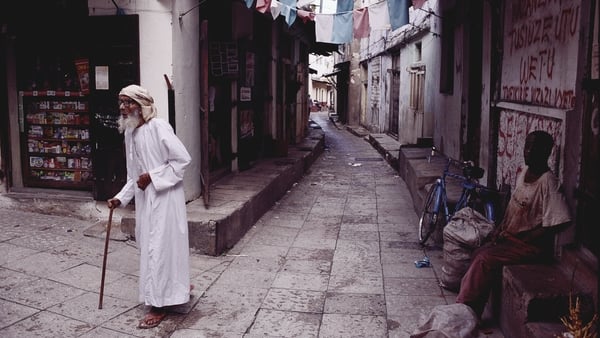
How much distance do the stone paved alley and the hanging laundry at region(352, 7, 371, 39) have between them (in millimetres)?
2936

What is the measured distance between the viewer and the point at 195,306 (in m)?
5.41

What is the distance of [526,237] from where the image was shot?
4758 mm

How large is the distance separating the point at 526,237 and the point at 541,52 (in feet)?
6.85

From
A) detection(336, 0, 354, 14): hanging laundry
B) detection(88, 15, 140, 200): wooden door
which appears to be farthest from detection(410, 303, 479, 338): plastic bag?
detection(336, 0, 354, 14): hanging laundry

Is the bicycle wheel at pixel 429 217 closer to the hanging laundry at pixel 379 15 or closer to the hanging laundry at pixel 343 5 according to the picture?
the hanging laundry at pixel 379 15

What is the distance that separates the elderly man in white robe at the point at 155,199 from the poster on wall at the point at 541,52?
3340mm

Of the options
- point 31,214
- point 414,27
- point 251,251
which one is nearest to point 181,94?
point 251,251

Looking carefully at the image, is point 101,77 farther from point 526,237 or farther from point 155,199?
point 526,237

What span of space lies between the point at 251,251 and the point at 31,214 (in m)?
3.07

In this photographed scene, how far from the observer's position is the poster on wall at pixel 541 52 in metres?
5.04

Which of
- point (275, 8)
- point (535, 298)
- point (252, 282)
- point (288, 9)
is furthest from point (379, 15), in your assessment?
point (535, 298)

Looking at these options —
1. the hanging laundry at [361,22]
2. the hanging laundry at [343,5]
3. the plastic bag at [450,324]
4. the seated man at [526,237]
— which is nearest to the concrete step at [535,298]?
the seated man at [526,237]

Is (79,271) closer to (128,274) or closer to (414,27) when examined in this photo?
Result: (128,274)

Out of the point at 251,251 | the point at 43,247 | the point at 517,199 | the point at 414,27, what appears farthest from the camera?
the point at 414,27
